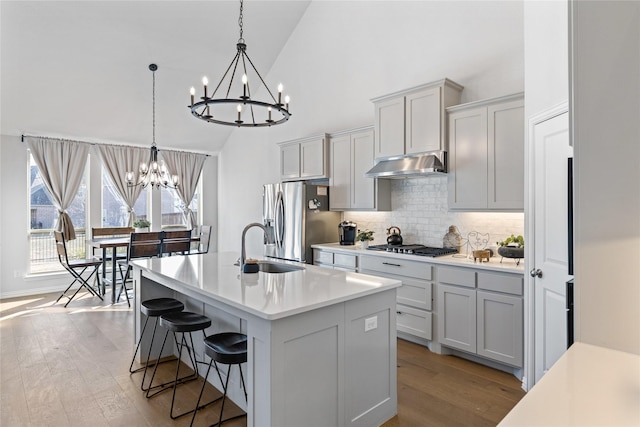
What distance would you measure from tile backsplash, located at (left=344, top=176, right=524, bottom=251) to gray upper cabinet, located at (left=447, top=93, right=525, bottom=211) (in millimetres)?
361

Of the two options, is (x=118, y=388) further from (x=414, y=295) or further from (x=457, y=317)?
(x=457, y=317)

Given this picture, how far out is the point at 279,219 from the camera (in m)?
5.27

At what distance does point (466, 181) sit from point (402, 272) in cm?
111

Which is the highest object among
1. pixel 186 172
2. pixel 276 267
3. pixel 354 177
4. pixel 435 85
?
pixel 435 85

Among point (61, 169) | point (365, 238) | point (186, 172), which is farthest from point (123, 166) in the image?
point (365, 238)

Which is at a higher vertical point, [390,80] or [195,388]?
[390,80]

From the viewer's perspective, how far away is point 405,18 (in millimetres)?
4504

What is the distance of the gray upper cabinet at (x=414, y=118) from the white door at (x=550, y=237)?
119cm

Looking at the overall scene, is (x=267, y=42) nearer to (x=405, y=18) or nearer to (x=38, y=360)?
(x=405, y=18)

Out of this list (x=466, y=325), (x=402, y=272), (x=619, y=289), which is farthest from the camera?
(x=402, y=272)

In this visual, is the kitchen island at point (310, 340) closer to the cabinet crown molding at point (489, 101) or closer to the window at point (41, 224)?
the cabinet crown molding at point (489, 101)

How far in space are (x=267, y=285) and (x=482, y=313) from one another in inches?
77.5

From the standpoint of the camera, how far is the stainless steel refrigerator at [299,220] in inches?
193

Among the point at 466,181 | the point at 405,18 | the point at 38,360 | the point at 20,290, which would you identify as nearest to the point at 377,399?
the point at 466,181
